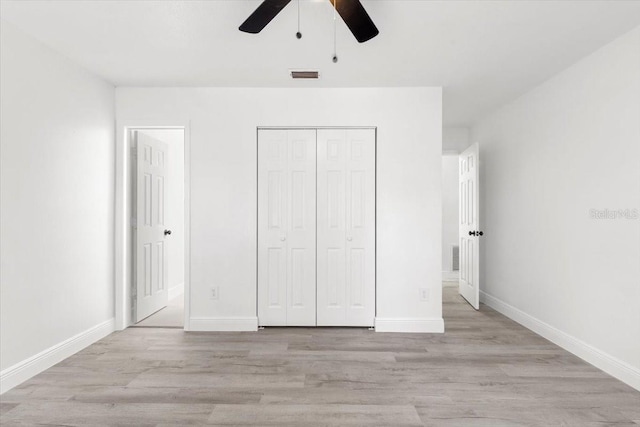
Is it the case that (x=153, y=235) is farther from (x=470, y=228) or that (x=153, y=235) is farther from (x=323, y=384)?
(x=470, y=228)

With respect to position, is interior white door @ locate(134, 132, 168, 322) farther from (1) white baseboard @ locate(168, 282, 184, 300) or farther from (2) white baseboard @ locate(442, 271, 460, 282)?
(2) white baseboard @ locate(442, 271, 460, 282)

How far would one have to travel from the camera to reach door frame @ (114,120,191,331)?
3760 mm

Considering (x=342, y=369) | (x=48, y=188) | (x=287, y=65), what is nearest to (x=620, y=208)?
(x=342, y=369)

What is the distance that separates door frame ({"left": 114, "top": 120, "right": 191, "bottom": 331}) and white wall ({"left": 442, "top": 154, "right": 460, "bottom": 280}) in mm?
4929

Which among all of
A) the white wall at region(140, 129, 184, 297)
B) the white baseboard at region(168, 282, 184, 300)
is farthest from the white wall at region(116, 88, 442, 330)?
the white baseboard at region(168, 282, 184, 300)

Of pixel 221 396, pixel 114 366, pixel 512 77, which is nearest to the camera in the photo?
pixel 221 396

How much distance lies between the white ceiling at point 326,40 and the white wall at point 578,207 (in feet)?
1.15

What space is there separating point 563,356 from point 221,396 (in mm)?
2825

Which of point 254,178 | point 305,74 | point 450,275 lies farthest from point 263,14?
point 450,275

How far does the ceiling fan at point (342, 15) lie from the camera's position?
1854mm

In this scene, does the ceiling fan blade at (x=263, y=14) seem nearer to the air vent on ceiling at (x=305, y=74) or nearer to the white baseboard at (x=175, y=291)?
the air vent on ceiling at (x=305, y=74)

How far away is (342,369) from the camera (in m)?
2.81

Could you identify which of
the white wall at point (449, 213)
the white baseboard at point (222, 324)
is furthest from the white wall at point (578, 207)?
the white baseboard at point (222, 324)

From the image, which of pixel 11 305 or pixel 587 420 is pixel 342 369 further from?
pixel 11 305
